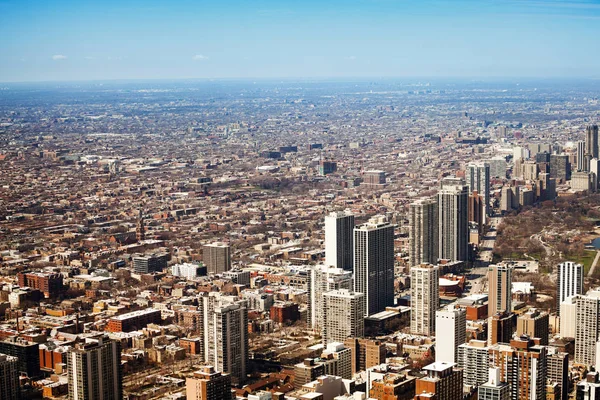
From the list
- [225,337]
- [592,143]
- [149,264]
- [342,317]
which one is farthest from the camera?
[592,143]

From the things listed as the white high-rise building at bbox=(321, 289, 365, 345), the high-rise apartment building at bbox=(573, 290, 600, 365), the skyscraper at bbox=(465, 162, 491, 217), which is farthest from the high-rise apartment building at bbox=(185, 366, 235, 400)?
the skyscraper at bbox=(465, 162, 491, 217)

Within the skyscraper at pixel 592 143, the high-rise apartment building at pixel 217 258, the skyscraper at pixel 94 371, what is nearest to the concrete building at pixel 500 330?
the skyscraper at pixel 94 371

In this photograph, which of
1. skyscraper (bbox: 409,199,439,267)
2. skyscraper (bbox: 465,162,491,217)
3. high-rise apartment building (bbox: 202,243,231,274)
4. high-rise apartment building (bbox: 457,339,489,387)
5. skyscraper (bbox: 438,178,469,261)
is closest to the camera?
high-rise apartment building (bbox: 457,339,489,387)

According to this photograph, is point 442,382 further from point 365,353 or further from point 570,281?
point 570,281

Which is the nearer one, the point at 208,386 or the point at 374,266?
the point at 208,386

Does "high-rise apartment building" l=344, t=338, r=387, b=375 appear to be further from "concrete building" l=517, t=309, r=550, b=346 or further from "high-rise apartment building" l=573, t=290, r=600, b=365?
"high-rise apartment building" l=573, t=290, r=600, b=365

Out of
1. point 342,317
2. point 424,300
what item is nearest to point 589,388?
point 342,317

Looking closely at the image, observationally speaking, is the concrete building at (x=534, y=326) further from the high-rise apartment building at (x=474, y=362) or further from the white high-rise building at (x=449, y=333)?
the high-rise apartment building at (x=474, y=362)
